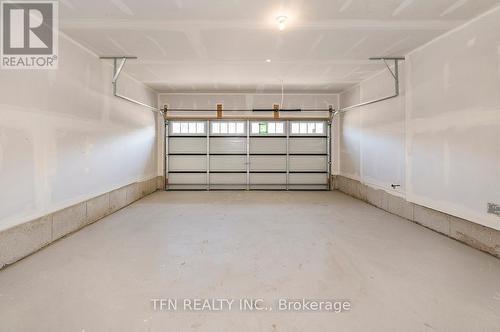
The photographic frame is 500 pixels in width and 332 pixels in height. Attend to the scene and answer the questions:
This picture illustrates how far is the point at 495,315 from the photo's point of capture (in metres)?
1.73

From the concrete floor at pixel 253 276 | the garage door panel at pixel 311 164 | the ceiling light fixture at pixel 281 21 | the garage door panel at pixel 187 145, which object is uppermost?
the ceiling light fixture at pixel 281 21

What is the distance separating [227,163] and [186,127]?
148cm

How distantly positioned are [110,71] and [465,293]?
17.2 ft

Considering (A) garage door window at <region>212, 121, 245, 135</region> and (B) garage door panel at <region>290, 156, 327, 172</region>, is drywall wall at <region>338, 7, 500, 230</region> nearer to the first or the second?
(B) garage door panel at <region>290, 156, 327, 172</region>

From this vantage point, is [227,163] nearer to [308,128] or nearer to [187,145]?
[187,145]

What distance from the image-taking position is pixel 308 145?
7.11m

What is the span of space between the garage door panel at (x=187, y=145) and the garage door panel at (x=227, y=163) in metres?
0.40

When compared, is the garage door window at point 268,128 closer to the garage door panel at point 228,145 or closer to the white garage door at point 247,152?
the white garage door at point 247,152

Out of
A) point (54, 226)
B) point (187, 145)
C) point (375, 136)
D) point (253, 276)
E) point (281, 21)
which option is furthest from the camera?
point (187, 145)

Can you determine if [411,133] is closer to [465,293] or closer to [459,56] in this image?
[459,56]

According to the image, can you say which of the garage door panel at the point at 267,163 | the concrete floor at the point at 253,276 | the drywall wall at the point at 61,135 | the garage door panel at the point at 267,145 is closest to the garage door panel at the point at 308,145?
the garage door panel at the point at 267,145

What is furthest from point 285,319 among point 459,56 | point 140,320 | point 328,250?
point 459,56

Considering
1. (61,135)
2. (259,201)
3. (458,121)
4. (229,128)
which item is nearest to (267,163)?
(229,128)

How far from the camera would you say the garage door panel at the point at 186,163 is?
7.10 meters
